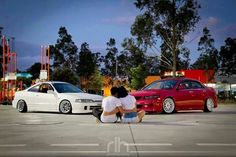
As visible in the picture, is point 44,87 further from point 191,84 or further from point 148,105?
point 191,84

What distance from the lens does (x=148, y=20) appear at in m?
58.3

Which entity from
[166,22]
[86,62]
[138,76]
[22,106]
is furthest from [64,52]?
[22,106]

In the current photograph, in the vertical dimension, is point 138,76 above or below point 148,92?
above

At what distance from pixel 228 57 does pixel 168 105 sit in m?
69.0

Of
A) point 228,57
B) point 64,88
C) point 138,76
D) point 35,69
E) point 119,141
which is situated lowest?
point 119,141

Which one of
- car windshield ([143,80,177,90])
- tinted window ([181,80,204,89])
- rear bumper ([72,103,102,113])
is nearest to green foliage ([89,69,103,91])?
tinted window ([181,80,204,89])

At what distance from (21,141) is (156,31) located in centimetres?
4904

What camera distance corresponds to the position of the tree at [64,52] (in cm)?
11488

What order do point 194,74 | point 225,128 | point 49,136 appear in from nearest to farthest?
point 49,136 → point 225,128 → point 194,74

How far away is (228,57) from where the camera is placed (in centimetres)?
8875

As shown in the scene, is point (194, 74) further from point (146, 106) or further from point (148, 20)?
point (146, 106)

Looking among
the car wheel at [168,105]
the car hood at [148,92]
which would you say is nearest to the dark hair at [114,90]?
the car hood at [148,92]

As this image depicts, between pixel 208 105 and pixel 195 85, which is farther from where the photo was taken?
pixel 208 105

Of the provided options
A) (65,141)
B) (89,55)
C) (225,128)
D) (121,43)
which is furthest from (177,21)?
(89,55)
